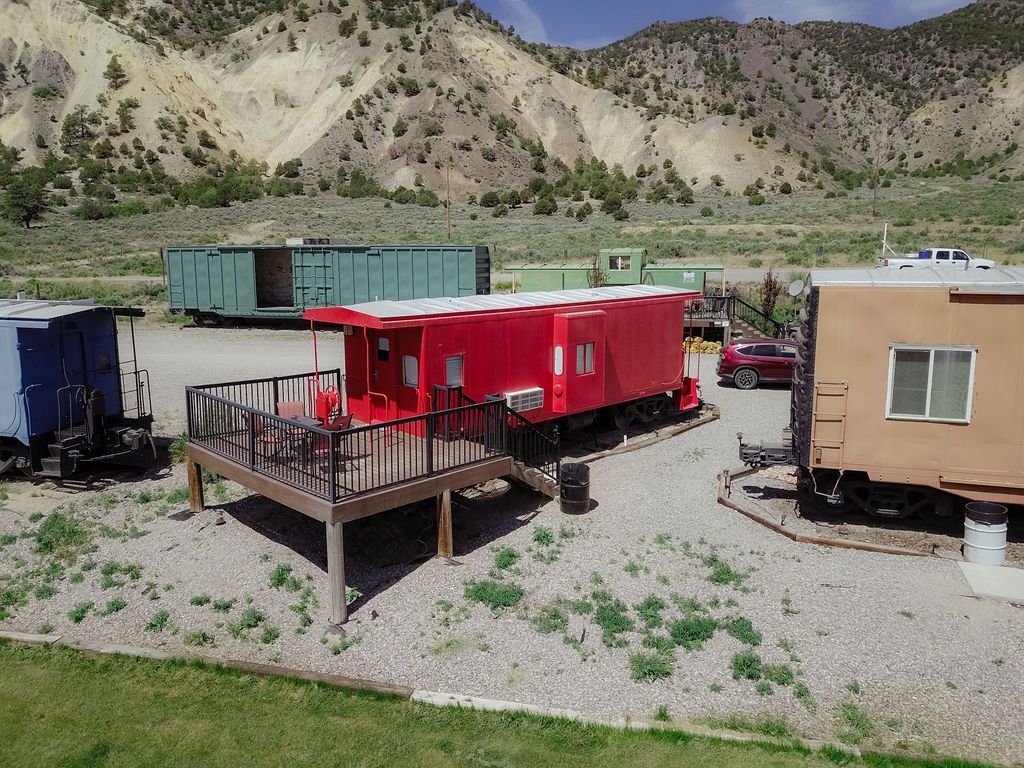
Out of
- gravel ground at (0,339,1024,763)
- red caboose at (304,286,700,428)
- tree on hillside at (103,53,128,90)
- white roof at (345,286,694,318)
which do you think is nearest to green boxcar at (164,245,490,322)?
Answer: white roof at (345,286,694,318)

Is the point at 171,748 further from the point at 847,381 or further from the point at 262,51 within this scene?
the point at 262,51

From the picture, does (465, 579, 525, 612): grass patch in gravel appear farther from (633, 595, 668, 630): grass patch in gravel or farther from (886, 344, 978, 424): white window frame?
(886, 344, 978, 424): white window frame

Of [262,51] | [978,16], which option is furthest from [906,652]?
[978,16]

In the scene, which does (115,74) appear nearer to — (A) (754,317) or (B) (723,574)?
(A) (754,317)

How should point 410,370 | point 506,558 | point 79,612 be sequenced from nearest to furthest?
point 79,612
point 506,558
point 410,370

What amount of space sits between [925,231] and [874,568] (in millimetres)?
45091

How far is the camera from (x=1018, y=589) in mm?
9898

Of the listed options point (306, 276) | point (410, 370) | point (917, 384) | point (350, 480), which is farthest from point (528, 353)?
point (306, 276)

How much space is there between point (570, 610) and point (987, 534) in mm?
6006

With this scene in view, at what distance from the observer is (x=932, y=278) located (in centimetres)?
1121

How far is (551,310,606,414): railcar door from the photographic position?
14.7 meters

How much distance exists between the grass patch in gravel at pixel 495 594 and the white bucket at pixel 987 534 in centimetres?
640

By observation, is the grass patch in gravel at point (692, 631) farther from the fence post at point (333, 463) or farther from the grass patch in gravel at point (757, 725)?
the fence post at point (333, 463)

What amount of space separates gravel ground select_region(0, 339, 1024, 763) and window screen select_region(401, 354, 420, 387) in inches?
86.1
